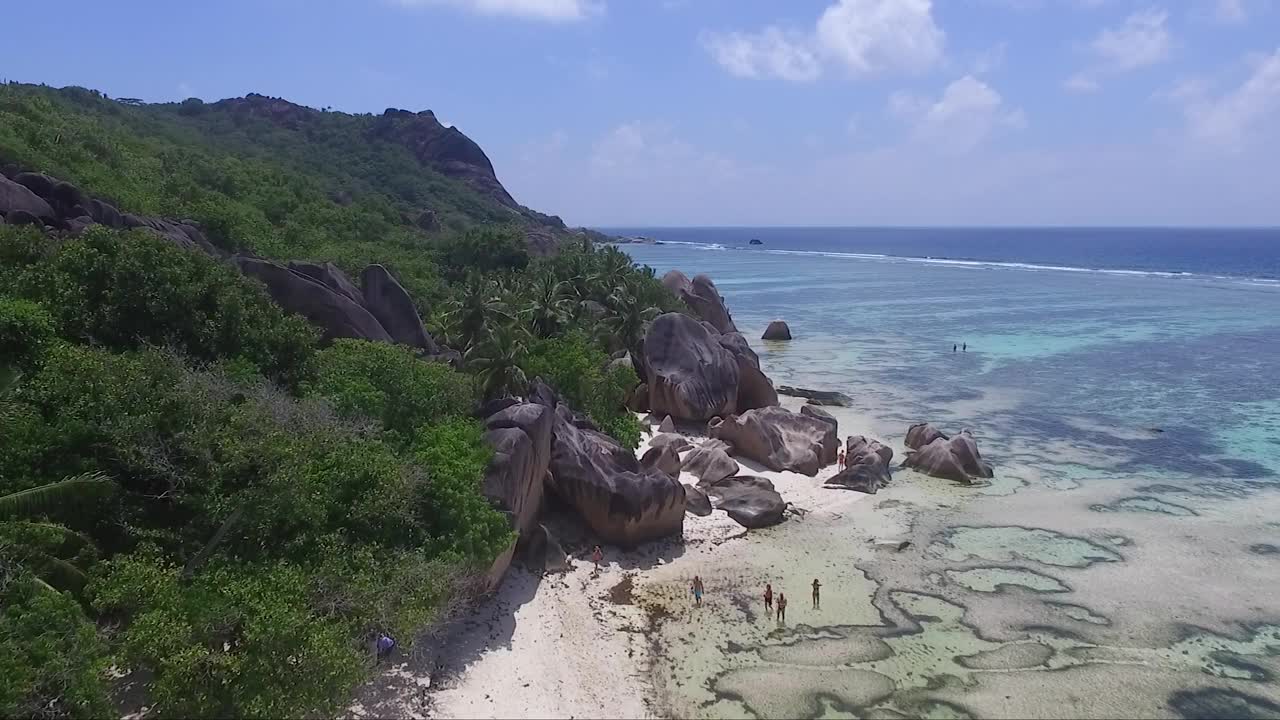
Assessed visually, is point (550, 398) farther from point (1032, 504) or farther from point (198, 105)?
point (198, 105)

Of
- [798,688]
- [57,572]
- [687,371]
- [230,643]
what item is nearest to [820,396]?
[687,371]

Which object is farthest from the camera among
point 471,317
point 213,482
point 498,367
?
point 471,317

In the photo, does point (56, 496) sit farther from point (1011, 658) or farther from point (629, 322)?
point (629, 322)

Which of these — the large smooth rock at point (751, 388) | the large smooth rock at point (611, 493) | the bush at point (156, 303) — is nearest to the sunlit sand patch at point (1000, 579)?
the large smooth rock at point (611, 493)

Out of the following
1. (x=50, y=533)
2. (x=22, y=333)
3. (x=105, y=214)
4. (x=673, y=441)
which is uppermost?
(x=105, y=214)

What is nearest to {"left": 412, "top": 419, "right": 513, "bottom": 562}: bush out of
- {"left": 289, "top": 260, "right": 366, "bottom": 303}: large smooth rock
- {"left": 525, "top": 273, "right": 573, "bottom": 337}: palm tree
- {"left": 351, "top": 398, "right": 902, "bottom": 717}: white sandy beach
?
{"left": 351, "top": 398, "right": 902, "bottom": 717}: white sandy beach

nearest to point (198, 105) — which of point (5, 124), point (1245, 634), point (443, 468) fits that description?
point (5, 124)
